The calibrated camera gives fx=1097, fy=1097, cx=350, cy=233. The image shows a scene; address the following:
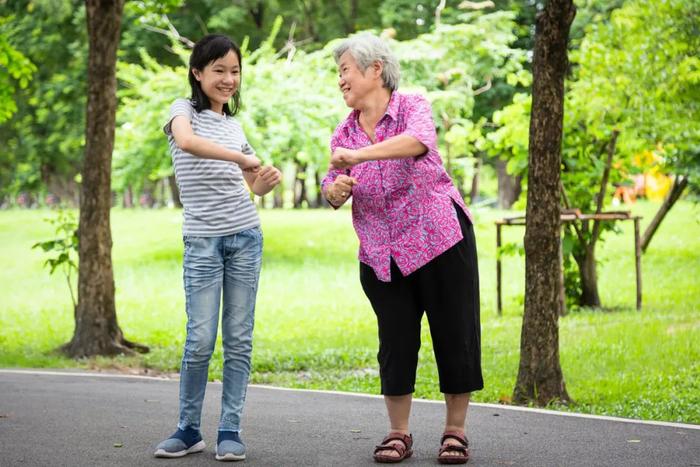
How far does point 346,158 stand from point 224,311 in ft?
3.79

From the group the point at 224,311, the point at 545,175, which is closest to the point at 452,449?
the point at 224,311

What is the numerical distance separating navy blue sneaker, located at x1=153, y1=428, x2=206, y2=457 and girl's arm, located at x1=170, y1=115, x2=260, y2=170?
57.1 inches

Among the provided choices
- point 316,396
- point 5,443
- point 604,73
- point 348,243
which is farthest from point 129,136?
point 5,443

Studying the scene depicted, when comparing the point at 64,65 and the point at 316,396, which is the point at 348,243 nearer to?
the point at 64,65

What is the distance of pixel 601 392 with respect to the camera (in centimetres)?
899

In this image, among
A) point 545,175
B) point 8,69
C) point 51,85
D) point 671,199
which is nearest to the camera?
point 545,175

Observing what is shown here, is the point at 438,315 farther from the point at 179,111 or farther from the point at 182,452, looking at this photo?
the point at 179,111

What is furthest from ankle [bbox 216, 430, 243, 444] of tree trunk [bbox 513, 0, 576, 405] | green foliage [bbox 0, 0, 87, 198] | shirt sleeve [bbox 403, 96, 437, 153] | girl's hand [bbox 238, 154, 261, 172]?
green foliage [bbox 0, 0, 87, 198]

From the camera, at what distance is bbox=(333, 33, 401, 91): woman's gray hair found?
5500mm

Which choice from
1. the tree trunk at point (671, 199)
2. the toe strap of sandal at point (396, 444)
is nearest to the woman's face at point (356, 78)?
the toe strap of sandal at point (396, 444)

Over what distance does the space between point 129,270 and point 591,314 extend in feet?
45.9

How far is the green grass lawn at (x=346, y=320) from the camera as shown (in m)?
9.89

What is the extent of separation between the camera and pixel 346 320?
16.8 m

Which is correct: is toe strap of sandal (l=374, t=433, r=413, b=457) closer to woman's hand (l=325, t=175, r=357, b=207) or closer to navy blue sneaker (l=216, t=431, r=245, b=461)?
navy blue sneaker (l=216, t=431, r=245, b=461)
